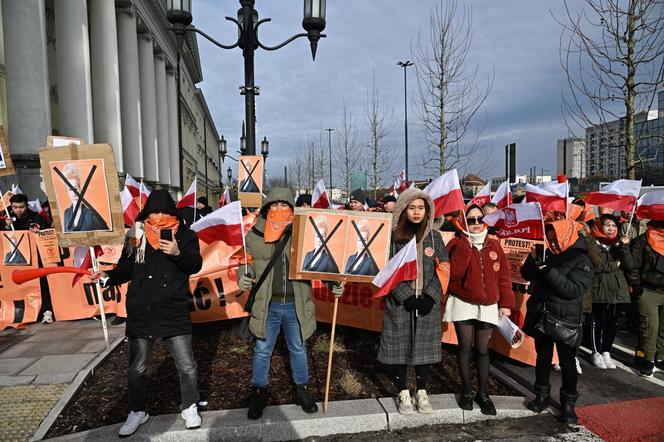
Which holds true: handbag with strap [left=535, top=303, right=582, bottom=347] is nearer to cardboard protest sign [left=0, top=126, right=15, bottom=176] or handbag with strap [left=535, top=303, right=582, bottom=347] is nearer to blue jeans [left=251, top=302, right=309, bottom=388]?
blue jeans [left=251, top=302, right=309, bottom=388]

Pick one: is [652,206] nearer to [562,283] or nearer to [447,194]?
[562,283]

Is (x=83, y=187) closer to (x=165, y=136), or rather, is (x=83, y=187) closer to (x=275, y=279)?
(x=275, y=279)

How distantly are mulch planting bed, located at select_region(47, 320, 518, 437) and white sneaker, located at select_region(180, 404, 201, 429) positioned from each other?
372 mm

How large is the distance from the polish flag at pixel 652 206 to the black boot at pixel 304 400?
4.63 metres

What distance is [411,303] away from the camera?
3.65 m

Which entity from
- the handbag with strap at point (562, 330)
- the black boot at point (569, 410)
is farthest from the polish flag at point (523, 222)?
the black boot at point (569, 410)

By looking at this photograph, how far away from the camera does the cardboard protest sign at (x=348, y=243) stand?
367 centimetres

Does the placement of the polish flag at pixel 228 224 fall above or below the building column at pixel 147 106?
below

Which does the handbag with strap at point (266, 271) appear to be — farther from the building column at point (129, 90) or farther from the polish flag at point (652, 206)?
the building column at point (129, 90)

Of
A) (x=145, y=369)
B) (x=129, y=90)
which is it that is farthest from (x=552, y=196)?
(x=129, y=90)

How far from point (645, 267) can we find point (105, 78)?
2154 cm

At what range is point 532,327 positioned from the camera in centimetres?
391

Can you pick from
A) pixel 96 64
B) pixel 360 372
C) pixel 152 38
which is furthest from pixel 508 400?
pixel 152 38

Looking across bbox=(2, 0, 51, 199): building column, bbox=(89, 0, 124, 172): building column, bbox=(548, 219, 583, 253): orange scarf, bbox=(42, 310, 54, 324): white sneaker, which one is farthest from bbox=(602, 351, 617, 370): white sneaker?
bbox=(89, 0, 124, 172): building column
